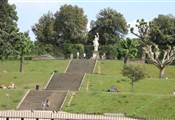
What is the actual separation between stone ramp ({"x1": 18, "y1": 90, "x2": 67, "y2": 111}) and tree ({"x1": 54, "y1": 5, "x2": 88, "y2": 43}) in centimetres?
4922

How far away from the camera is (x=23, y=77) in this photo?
193 ft

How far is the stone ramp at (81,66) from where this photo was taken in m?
68.6

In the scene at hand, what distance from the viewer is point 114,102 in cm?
4372

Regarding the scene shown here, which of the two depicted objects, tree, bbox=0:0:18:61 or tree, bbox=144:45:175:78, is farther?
tree, bbox=144:45:175:78

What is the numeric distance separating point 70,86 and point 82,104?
12180 millimetres

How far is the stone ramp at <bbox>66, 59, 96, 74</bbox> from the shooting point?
6862 centimetres

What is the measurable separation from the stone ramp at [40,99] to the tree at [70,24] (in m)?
49.2

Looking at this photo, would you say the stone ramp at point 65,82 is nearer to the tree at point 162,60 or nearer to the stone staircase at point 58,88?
the stone staircase at point 58,88

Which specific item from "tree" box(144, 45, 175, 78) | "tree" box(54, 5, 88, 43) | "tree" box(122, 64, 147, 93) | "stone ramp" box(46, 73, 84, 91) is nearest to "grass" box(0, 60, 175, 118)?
"stone ramp" box(46, 73, 84, 91)

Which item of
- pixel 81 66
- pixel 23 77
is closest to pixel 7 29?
pixel 23 77

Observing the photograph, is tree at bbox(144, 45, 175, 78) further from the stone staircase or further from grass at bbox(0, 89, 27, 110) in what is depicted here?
grass at bbox(0, 89, 27, 110)

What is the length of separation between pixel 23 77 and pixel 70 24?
39.4 metres

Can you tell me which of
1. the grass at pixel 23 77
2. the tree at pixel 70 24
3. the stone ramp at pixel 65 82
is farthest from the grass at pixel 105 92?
the tree at pixel 70 24

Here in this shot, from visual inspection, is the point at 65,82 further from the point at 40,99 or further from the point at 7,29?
the point at 40,99
